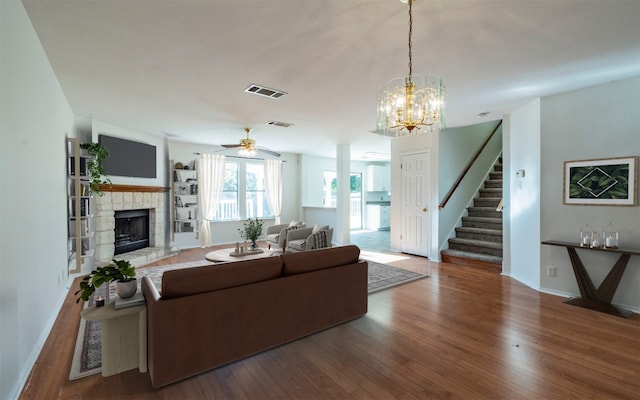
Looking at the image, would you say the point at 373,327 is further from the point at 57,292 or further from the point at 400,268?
the point at 57,292

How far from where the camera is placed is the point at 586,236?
3.64m

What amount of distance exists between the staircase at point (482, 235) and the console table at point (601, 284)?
4.66 ft

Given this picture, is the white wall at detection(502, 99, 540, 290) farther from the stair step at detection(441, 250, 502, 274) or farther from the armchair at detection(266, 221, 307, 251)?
the armchair at detection(266, 221, 307, 251)

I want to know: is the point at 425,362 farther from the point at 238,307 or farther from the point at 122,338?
the point at 122,338

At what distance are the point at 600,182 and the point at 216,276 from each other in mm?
4452

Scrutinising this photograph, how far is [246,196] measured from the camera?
27.2 ft

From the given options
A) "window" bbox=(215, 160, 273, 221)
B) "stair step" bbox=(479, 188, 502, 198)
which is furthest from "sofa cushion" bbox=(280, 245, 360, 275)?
"window" bbox=(215, 160, 273, 221)

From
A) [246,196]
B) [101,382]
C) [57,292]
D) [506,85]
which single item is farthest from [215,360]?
[246,196]

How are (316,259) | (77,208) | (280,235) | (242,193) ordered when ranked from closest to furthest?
(316,259) → (77,208) → (280,235) → (242,193)

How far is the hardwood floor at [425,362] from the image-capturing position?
2.02m

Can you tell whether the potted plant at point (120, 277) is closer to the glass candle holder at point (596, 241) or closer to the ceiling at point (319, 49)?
the ceiling at point (319, 49)

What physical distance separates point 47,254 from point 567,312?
557 centimetres

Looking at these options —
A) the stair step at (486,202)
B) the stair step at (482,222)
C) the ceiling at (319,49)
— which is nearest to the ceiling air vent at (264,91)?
the ceiling at (319,49)

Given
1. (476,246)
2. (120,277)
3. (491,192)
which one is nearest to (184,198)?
(120,277)
